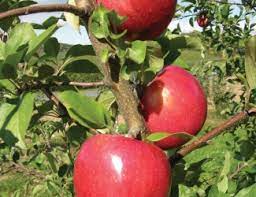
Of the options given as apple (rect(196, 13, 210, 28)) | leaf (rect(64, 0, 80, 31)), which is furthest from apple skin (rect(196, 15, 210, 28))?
leaf (rect(64, 0, 80, 31))

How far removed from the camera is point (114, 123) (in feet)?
3.06

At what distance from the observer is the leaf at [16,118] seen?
0.80m

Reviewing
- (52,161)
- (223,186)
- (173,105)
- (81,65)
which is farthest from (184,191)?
(52,161)

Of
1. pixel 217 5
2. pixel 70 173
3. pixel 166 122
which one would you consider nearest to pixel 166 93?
pixel 166 122

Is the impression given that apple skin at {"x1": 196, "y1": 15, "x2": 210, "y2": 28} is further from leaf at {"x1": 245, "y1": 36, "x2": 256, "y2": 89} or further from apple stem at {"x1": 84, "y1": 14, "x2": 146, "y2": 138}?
apple stem at {"x1": 84, "y1": 14, "x2": 146, "y2": 138}

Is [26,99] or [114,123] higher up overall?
[26,99]

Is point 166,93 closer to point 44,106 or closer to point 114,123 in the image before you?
point 114,123

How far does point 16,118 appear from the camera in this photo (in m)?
0.82

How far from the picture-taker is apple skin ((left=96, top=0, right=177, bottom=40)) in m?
0.81

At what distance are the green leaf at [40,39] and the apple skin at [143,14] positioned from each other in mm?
86

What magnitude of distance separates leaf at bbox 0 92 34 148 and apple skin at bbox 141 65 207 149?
0.18 meters

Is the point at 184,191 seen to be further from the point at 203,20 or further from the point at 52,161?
the point at 203,20

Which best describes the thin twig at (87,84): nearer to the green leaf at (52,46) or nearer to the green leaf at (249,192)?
the green leaf at (52,46)

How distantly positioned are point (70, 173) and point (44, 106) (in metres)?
0.67
